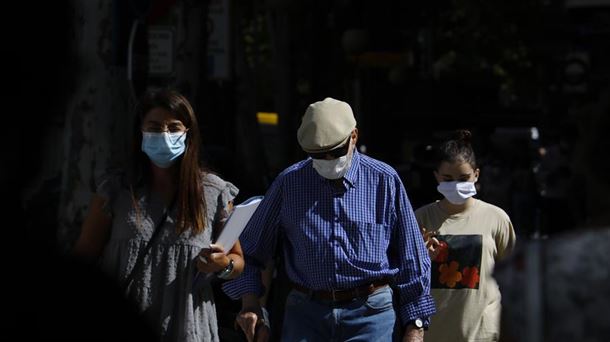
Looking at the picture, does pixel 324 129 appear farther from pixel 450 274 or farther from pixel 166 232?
pixel 450 274

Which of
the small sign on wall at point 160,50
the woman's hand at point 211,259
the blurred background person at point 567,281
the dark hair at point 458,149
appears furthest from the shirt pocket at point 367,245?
the small sign on wall at point 160,50

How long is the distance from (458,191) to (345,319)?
1435 millimetres

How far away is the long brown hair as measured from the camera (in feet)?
16.8

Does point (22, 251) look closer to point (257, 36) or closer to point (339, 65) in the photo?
point (339, 65)

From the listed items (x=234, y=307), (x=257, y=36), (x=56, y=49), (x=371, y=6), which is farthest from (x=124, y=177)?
(x=257, y=36)

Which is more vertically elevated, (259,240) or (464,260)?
(259,240)

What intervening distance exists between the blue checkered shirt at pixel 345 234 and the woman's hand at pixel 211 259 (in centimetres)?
48

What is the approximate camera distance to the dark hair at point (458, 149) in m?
6.77

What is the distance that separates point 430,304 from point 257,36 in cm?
Answer: 3598

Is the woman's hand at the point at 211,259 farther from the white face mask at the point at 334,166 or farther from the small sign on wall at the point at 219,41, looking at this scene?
the small sign on wall at the point at 219,41

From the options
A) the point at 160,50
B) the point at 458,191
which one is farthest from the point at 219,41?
the point at 458,191

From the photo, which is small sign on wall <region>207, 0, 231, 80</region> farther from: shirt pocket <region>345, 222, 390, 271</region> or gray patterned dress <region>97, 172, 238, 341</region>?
gray patterned dress <region>97, 172, 238, 341</region>

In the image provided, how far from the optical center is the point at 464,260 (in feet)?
20.9

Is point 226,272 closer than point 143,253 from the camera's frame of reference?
No
